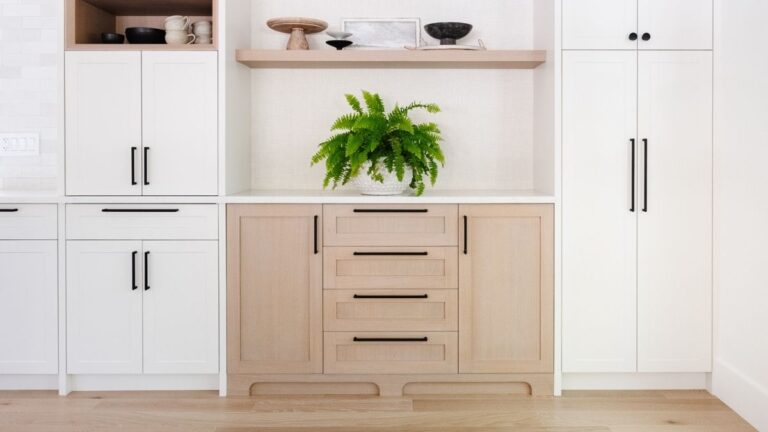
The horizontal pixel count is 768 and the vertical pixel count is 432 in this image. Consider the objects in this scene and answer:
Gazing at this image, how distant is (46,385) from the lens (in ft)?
10.9

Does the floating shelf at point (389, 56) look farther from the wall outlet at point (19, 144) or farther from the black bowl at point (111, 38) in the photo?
the wall outlet at point (19, 144)

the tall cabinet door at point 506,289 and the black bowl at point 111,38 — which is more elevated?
the black bowl at point 111,38

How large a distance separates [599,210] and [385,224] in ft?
3.18

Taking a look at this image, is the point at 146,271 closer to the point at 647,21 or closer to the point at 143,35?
the point at 143,35

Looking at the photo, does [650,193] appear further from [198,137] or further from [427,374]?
[198,137]

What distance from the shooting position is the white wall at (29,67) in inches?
146

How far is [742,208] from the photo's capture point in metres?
2.98

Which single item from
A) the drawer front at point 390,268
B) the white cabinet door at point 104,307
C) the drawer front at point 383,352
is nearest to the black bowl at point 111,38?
the white cabinet door at point 104,307

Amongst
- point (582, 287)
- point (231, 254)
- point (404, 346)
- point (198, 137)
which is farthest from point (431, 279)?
point (198, 137)

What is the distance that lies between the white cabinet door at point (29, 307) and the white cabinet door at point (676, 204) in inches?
105

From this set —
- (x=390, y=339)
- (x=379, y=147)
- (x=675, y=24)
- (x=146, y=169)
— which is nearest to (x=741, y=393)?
(x=390, y=339)

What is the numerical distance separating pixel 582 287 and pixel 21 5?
3.15 m

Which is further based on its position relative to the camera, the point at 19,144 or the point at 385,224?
the point at 19,144

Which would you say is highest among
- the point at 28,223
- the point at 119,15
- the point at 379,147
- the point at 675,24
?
Answer: the point at 119,15
